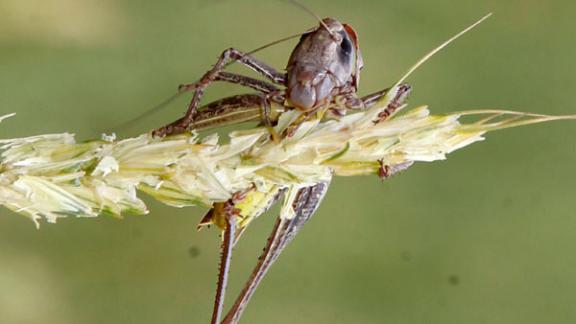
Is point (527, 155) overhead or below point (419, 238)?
overhead

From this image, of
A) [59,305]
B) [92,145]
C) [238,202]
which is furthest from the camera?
[59,305]

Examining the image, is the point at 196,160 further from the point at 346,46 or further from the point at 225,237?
the point at 346,46

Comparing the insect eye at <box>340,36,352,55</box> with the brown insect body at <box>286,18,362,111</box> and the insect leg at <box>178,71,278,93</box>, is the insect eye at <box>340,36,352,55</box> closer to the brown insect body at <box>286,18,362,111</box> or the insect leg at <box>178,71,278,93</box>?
the brown insect body at <box>286,18,362,111</box>

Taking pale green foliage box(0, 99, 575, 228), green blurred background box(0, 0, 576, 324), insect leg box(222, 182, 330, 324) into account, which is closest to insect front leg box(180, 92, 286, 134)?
insect leg box(222, 182, 330, 324)

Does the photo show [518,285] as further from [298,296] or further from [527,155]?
[298,296]

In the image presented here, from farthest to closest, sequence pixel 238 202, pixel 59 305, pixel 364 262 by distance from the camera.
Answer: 1. pixel 364 262
2. pixel 59 305
3. pixel 238 202

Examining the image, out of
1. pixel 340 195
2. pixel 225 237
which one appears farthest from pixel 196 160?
pixel 340 195

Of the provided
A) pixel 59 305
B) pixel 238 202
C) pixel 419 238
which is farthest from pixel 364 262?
pixel 238 202
